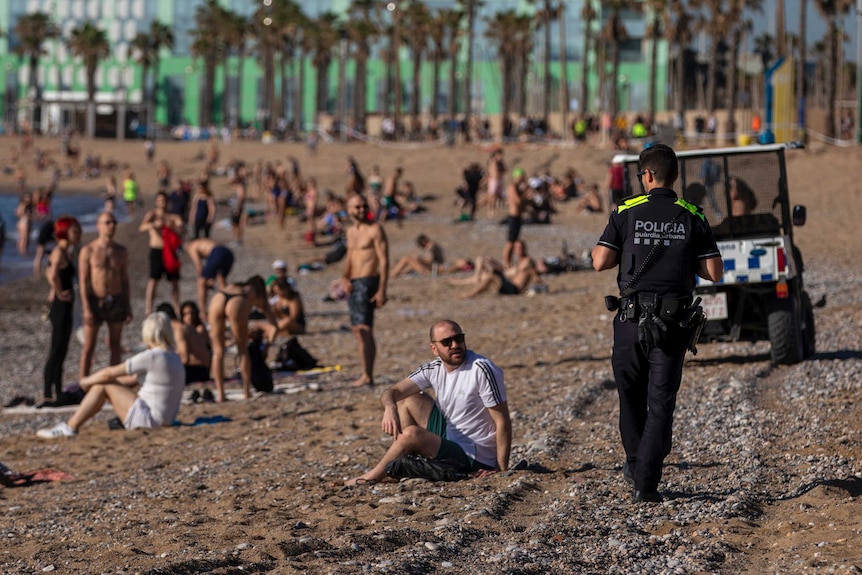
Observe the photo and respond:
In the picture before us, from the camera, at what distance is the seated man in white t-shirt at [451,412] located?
696 cm

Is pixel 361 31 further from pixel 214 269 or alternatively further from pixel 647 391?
pixel 647 391

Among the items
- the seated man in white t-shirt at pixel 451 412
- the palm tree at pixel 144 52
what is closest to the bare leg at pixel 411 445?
the seated man in white t-shirt at pixel 451 412

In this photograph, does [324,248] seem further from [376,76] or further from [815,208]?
[376,76]

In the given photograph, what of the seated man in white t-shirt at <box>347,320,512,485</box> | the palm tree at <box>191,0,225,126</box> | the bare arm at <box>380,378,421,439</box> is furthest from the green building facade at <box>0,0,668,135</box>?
the bare arm at <box>380,378,421,439</box>

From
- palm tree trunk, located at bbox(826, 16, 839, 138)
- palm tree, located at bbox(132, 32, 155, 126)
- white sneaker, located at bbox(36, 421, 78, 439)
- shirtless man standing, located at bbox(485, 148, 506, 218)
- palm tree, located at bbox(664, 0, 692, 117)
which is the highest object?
palm tree, located at bbox(132, 32, 155, 126)

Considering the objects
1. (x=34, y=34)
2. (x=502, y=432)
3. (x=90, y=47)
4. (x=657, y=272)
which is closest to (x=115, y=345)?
(x=502, y=432)

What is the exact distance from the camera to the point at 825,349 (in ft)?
38.6

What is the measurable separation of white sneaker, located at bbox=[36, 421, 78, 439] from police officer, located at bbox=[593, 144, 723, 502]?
569 centimetres

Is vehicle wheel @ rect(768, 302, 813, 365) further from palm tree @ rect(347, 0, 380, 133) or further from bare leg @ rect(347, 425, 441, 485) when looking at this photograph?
palm tree @ rect(347, 0, 380, 133)

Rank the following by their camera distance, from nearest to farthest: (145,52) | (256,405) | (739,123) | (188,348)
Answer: (256,405) < (188,348) < (739,123) < (145,52)

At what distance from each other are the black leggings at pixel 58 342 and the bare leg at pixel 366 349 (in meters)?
2.78

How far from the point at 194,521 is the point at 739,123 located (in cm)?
4923

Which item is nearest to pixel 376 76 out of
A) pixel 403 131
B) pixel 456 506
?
pixel 403 131

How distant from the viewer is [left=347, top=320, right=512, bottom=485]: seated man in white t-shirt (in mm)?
6957
